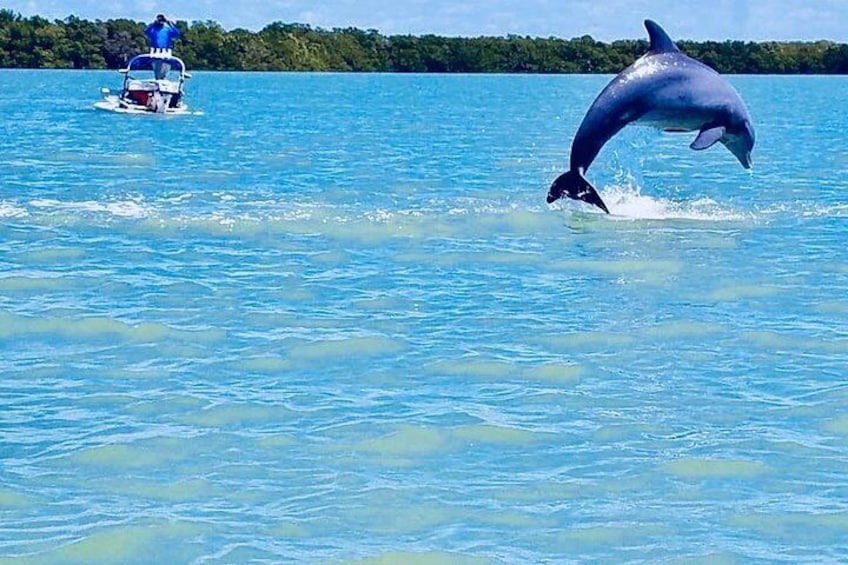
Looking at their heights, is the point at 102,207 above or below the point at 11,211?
above

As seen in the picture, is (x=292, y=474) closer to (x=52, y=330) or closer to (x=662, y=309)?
(x=52, y=330)

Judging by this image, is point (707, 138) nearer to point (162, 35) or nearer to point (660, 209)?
point (660, 209)

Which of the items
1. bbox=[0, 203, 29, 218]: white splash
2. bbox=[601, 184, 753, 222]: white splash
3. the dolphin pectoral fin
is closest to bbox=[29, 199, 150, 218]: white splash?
bbox=[0, 203, 29, 218]: white splash

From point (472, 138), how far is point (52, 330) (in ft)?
114

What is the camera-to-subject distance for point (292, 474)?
9.93 meters

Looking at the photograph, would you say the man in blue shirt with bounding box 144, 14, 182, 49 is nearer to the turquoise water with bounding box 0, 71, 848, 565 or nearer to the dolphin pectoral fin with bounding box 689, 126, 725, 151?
the turquoise water with bounding box 0, 71, 848, 565

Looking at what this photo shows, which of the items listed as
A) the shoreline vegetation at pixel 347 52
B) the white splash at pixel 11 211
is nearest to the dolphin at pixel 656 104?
the white splash at pixel 11 211

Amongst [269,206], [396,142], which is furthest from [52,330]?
[396,142]

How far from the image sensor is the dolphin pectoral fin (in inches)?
701

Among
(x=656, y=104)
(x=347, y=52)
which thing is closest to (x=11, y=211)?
(x=656, y=104)

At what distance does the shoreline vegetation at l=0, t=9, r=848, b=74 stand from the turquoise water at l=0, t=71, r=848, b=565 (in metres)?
117

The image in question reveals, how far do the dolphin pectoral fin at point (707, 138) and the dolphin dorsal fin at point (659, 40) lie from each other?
3.25 ft

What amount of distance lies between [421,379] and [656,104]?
6.86m

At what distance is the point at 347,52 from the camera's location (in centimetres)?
16962
